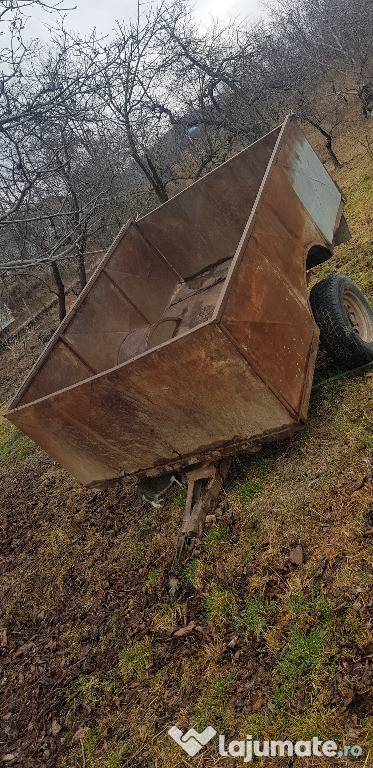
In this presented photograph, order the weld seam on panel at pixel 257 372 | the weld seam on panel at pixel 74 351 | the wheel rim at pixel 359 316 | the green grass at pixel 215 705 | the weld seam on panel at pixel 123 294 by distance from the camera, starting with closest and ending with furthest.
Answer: the green grass at pixel 215 705 < the weld seam on panel at pixel 257 372 < the wheel rim at pixel 359 316 < the weld seam on panel at pixel 74 351 < the weld seam on panel at pixel 123 294

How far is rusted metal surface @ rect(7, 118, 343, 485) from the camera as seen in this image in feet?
9.19

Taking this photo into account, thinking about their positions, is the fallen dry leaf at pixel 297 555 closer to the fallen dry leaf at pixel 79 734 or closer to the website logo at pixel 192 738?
the website logo at pixel 192 738

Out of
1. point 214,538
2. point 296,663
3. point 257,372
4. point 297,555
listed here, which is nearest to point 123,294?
point 257,372

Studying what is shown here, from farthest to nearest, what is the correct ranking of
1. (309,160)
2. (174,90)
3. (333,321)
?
(174,90) < (309,160) < (333,321)

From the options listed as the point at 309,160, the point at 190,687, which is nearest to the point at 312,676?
the point at 190,687

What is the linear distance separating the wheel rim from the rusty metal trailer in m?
0.49

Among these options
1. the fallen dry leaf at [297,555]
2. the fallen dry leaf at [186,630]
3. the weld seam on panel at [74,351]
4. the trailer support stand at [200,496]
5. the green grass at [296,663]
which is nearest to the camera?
the green grass at [296,663]

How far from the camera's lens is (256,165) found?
187 inches

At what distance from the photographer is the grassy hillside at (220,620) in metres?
2.29

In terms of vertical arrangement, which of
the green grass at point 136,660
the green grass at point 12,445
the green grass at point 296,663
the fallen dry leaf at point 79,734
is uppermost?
the green grass at point 12,445

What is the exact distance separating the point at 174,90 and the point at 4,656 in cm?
1369

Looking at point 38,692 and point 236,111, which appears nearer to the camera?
point 38,692

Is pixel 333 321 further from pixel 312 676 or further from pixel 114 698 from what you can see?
pixel 114 698

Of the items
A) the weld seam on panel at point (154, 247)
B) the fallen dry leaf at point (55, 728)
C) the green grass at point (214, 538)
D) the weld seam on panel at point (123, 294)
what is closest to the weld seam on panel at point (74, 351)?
the weld seam on panel at point (123, 294)
